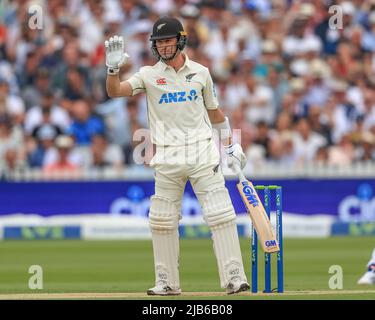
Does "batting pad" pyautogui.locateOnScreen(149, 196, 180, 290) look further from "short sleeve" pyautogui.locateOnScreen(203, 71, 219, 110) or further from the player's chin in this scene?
the player's chin

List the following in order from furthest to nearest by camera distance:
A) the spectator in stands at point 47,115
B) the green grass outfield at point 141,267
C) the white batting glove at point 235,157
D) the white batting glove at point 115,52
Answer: the spectator in stands at point 47,115, the green grass outfield at point 141,267, the white batting glove at point 235,157, the white batting glove at point 115,52

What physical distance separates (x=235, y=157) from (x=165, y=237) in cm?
73

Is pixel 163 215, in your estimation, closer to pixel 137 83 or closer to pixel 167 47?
pixel 137 83

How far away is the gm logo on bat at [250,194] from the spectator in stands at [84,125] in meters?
7.37

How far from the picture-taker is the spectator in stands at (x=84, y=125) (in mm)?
15617

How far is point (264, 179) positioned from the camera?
1518 cm

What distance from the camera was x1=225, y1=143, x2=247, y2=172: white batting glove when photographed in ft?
27.9

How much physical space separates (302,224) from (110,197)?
2.45 metres

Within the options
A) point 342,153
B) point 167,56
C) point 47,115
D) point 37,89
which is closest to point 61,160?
point 47,115

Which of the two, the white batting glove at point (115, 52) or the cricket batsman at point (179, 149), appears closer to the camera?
the white batting glove at point (115, 52)

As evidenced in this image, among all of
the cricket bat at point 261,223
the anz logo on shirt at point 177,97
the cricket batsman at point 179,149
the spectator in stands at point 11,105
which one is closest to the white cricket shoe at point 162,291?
the cricket batsman at point 179,149

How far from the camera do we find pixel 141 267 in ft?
37.8

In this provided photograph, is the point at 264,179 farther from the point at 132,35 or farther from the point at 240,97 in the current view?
the point at 132,35

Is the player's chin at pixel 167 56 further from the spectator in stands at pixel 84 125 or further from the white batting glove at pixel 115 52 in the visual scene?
the spectator in stands at pixel 84 125
